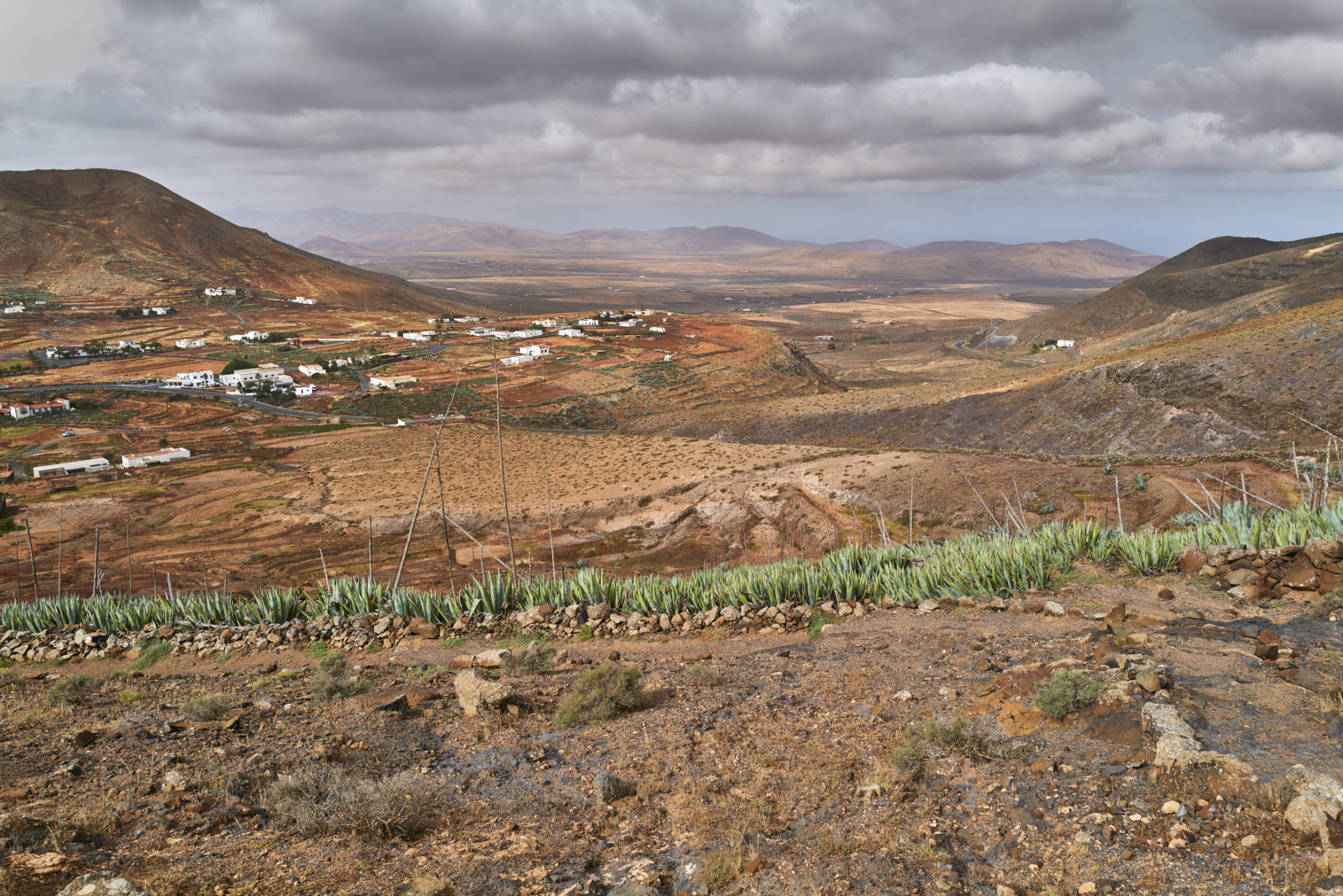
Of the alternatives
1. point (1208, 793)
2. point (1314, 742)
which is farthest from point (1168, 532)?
point (1208, 793)

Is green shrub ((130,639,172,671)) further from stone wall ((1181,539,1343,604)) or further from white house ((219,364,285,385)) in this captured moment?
white house ((219,364,285,385))

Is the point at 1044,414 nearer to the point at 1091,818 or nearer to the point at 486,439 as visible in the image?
the point at 486,439

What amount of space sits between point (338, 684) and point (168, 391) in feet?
252

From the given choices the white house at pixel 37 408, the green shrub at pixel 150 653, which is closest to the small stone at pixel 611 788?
the green shrub at pixel 150 653

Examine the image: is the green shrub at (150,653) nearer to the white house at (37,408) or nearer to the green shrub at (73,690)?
the green shrub at (73,690)

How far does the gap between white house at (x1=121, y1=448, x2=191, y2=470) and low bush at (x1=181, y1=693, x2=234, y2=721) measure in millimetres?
47103

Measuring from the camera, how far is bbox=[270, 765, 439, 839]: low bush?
5.02 metres

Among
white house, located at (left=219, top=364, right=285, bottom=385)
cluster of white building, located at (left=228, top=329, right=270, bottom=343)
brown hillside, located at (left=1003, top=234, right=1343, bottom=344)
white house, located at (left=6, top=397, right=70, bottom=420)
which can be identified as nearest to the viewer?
white house, located at (left=6, top=397, right=70, bottom=420)

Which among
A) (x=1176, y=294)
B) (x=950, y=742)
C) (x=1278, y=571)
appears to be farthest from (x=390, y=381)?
(x=1176, y=294)

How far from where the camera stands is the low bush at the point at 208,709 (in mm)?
7316

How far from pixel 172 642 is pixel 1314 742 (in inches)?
522


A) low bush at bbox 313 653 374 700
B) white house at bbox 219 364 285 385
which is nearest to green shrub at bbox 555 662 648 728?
low bush at bbox 313 653 374 700

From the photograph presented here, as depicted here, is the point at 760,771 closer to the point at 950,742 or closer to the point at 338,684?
the point at 950,742

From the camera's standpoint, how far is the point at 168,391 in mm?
69562
